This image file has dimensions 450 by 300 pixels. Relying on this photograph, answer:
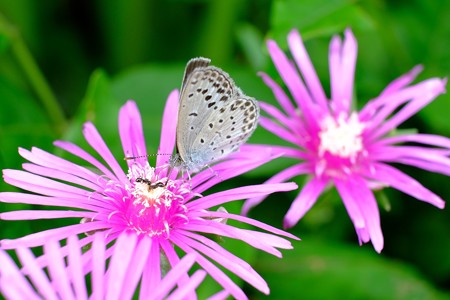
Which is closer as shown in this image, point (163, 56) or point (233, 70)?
point (233, 70)

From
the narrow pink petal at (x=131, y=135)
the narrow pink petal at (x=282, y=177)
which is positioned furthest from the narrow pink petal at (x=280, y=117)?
the narrow pink petal at (x=131, y=135)

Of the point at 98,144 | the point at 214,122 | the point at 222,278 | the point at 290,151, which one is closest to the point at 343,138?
the point at 290,151

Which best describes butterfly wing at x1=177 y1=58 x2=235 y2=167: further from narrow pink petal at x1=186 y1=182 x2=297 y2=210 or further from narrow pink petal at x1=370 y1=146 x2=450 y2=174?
narrow pink petal at x1=370 y1=146 x2=450 y2=174

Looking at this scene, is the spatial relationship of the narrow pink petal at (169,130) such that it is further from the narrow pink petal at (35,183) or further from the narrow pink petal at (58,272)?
the narrow pink petal at (58,272)

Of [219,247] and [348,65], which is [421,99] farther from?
[219,247]

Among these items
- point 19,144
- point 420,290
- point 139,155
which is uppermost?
point 19,144

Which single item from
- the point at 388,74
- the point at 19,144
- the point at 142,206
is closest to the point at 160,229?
the point at 142,206

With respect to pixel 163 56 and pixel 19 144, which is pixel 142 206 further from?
pixel 163 56

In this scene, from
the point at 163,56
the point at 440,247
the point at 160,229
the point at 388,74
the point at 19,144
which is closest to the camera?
the point at 160,229
